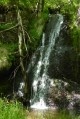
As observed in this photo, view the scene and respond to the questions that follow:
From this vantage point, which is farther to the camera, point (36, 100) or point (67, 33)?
point (67, 33)

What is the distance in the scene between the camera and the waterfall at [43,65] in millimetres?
17947

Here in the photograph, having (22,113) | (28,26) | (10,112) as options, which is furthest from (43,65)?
(10,112)

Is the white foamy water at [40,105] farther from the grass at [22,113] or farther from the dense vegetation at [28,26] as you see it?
the grass at [22,113]

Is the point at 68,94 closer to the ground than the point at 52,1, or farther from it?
closer to the ground

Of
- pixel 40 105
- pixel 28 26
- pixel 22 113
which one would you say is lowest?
pixel 40 105

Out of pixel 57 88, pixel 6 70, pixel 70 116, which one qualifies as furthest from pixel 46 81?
pixel 70 116

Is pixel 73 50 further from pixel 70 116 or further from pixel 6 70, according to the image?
pixel 70 116

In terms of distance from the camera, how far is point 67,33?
19281mm

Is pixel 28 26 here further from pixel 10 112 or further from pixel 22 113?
pixel 10 112

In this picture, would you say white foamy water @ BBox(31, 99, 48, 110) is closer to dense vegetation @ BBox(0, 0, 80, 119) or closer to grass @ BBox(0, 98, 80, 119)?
dense vegetation @ BBox(0, 0, 80, 119)

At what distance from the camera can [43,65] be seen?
18.9 meters

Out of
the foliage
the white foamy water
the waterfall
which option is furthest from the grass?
the waterfall

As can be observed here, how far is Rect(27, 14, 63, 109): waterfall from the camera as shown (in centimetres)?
1795

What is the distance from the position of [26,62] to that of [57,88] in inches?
83.3
